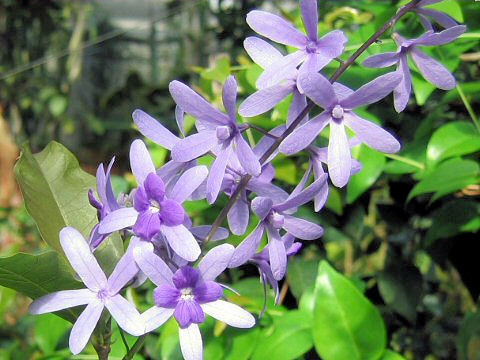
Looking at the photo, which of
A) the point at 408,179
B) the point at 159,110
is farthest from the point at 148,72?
the point at 408,179

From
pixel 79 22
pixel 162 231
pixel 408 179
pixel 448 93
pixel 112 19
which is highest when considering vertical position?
pixel 162 231

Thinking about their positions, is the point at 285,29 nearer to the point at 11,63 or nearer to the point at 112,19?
the point at 11,63

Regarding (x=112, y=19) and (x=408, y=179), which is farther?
(x=112, y=19)

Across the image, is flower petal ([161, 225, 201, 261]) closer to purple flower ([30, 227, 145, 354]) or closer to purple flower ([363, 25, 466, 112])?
purple flower ([30, 227, 145, 354])

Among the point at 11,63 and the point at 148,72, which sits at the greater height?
the point at 11,63

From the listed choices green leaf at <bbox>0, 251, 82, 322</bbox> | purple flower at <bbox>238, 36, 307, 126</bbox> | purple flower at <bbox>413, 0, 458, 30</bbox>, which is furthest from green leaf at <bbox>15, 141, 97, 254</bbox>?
purple flower at <bbox>413, 0, 458, 30</bbox>

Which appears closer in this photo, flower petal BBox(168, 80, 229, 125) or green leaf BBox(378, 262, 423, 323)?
flower petal BBox(168, 80, 229, 125)

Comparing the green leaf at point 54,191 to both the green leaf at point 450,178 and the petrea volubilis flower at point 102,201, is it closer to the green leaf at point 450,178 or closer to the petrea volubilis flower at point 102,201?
the petrea volubilis flower at point 102,201

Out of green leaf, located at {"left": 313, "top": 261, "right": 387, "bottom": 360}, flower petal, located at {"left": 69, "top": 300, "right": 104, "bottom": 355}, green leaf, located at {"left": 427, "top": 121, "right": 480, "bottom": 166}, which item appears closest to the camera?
flower petal, located at {"left": 69, "top": 300, "right": 104, "bottom": 355}
